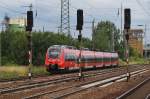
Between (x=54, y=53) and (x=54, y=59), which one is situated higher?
(x=54, y=53)

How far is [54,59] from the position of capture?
52.9 metres

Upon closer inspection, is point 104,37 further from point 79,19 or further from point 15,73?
point 79,19

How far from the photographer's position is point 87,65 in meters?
65.2

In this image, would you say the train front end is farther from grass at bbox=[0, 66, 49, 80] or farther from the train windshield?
grass at bbox=[0, 66, 49, 80]

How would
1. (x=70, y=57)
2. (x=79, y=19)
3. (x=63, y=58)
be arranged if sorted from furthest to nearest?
(x=70, y=57) → (x=63, y=58) → (x=79, y=19)

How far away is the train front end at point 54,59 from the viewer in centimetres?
5234

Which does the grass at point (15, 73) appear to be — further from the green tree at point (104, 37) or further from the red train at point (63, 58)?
the green tree at point (104, 37)

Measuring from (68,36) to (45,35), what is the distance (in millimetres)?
7240

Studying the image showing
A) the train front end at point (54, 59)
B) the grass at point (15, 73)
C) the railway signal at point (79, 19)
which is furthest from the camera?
the train front end at point (54, 59)

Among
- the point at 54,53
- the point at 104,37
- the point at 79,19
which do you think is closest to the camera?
the point at 79,19

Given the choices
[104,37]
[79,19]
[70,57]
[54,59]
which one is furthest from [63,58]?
[104,37]

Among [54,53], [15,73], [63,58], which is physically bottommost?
[15,73]

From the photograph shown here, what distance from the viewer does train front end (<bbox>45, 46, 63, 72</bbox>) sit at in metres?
52.3

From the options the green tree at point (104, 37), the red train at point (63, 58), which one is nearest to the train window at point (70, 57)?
the red train at point (63, 58)
